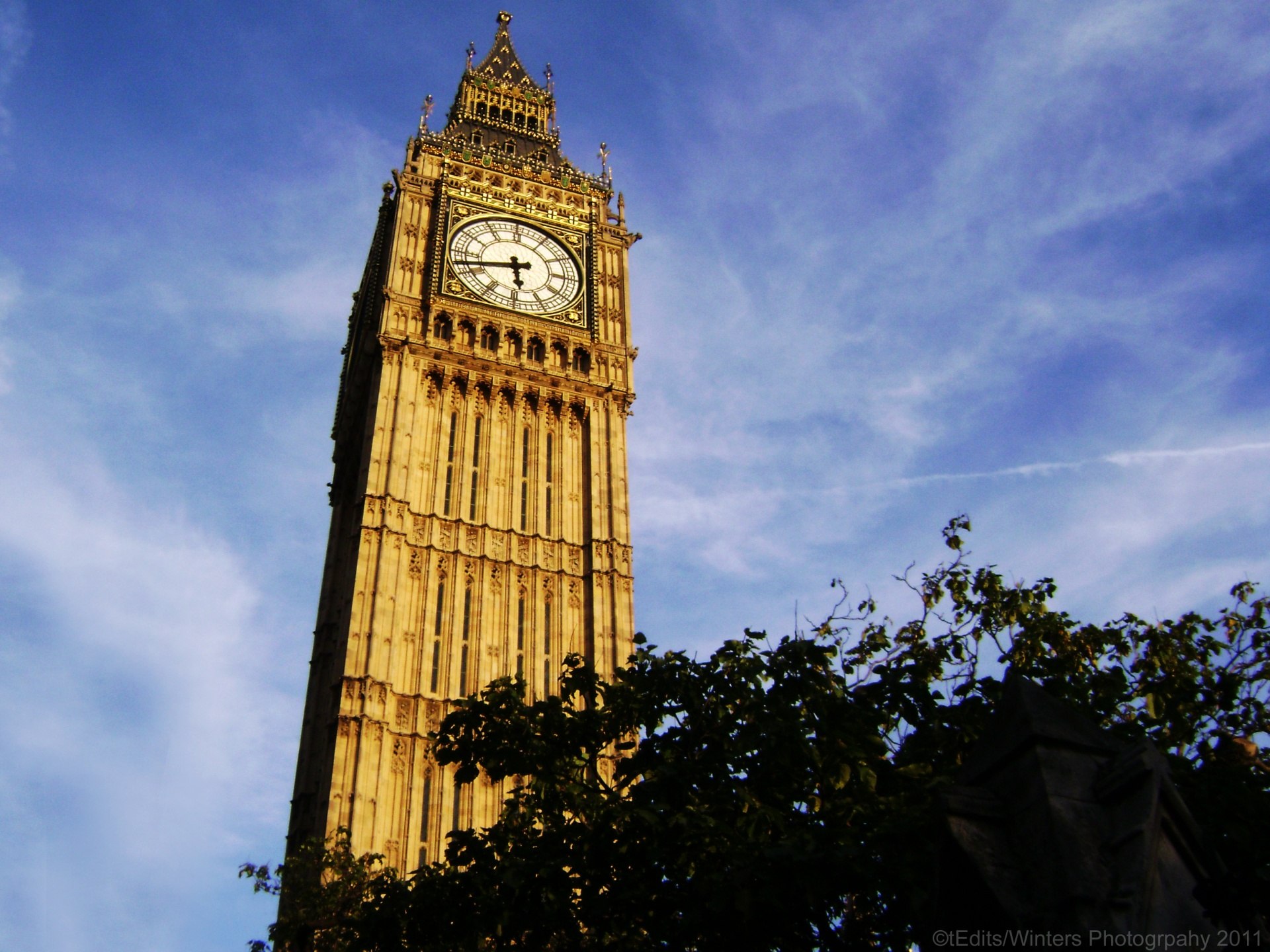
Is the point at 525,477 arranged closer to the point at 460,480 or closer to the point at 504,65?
the point at 460,480

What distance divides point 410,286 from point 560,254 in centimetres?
642

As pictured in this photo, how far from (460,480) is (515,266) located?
10265 millimetres

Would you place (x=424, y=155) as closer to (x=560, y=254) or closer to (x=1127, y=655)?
(x=560, y=254)

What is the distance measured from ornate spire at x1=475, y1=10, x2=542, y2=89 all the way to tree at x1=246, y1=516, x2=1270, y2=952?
171ft

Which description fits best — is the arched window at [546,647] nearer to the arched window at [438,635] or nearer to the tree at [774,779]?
the arched window at [438,635]

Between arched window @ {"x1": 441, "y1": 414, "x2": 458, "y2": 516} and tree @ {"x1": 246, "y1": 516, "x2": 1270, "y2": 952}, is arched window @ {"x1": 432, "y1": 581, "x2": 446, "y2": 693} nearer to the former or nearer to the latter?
arched window @ {"x1": 441, "y1": 414, "x2": 458, "y2": 516}

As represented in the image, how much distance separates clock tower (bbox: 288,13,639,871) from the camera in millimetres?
33406

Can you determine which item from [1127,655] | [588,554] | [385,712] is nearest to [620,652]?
[588,554]

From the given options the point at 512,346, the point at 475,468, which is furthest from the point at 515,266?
the point at 475,468

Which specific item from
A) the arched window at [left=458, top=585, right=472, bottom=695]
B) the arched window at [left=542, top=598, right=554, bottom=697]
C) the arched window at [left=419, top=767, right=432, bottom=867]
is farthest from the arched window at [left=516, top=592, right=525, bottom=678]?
the arched window at [left=419, top=767, right=432, bottom=867]

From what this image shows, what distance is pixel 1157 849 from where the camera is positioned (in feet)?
15.0

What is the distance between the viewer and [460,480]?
40.2m

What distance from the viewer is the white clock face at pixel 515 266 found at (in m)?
45.3

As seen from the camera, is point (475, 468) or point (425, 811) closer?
point (425, 811)
